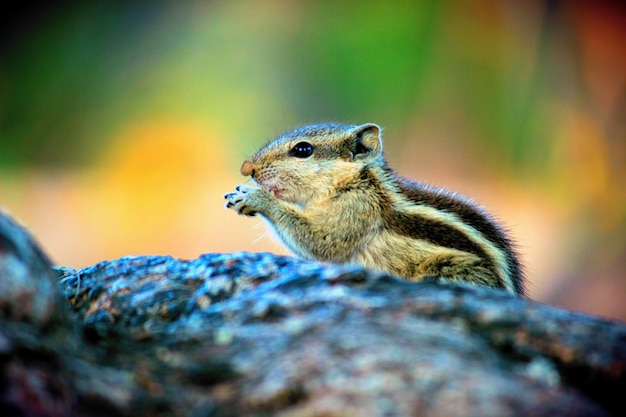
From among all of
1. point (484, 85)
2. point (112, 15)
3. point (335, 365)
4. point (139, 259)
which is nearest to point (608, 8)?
point (484, 85)

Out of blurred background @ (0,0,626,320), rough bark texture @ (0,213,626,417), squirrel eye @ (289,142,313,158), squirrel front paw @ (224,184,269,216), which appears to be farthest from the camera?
blurred background @ (0,0,626,320)

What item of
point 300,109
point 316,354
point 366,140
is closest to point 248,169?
point 366,140

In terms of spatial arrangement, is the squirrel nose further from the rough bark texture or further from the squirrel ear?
the rough bark texture

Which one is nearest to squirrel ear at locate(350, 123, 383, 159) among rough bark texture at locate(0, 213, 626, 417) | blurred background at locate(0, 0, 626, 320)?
rough bark texture at locate(0, 213, 626, 417)

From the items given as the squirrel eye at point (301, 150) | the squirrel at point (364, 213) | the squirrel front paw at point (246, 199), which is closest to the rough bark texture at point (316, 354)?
the squirrel at point (364, 213)

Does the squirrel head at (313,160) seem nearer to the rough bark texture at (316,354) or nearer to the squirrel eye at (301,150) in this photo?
the squirrel eye at (301,150)

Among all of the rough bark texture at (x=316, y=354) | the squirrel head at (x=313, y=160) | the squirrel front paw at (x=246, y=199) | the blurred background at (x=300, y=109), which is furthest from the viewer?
the blurred background at (x=300, y=109)

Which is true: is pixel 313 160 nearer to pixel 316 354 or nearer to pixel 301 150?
pixel 301 150

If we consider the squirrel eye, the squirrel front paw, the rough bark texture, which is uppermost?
the squirrel eye

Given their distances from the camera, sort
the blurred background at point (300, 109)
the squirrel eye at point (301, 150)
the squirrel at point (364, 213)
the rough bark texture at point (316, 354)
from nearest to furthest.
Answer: the rough bark texture at point (316, 354) → the squirrel at point (364, 213) → the squirrel eye at point (301, 150) → the blurred background at point (300, 109)
